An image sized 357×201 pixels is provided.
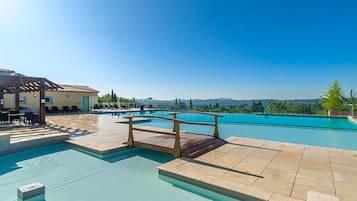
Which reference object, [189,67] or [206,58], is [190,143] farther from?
[189,67]

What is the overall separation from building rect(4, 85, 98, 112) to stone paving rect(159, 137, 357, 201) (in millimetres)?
17409

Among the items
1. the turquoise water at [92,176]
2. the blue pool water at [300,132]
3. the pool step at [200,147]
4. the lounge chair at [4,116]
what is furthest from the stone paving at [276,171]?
the lounge chair at [4,116]

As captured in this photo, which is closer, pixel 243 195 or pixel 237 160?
pixel 243 195

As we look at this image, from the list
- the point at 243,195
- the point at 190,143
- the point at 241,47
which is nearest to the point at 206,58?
the point at 241,47

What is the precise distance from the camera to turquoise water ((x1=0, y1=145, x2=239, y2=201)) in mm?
2926

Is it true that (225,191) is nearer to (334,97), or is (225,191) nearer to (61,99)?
(334,97)

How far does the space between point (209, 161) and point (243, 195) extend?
141cm

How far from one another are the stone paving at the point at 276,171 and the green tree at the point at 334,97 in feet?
47.7

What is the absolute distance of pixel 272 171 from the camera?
11.1 feet

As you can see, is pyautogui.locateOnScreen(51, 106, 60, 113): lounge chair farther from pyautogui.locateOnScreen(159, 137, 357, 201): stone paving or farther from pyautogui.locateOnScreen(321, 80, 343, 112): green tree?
pyautogui.locateOnScreen(321, 80, 343, 112): green tree

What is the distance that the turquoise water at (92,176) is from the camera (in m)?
2.93

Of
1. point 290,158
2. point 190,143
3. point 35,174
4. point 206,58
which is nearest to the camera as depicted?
point 35,174

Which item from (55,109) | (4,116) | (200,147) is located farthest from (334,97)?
(55,109)

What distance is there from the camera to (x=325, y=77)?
54.4ft
